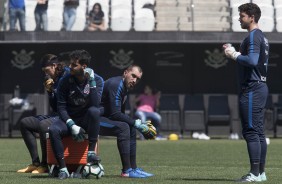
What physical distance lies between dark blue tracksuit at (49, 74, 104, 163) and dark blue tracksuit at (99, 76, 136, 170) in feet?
1.09

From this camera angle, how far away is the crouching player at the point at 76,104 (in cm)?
1063

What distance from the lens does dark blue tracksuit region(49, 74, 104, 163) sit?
10.7 metres

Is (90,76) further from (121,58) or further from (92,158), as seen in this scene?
(121,58)

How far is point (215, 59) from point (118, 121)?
17.1m

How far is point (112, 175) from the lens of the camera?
11.6m

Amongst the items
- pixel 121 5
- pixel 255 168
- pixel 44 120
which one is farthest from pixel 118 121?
pixel 121 5

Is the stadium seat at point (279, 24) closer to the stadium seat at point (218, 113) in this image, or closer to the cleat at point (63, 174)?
the stadium seat at point (218, 113)

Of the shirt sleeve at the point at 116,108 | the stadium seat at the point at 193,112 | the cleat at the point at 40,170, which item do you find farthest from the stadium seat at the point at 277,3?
the shirt sleeve at the point at 116,108

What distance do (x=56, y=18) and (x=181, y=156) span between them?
10.8m

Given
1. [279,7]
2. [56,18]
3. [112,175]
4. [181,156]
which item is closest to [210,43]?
[279,7]

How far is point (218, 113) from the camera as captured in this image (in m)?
26.9

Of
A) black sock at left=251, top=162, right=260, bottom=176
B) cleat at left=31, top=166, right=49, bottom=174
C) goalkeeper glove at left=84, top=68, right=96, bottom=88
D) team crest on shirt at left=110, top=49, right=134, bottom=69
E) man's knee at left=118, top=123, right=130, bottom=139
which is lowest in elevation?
cleat at left=31, top=166, right=49, bottom=174

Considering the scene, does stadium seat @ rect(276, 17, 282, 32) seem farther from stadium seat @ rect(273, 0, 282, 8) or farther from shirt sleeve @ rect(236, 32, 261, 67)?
shirt sleeve @ rect(236, 32, 261, 67)

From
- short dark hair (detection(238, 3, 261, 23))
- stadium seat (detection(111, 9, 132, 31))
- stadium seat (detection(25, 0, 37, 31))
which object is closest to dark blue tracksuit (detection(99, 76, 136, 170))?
short dark hair (detection(238, 3, 261, 23))
